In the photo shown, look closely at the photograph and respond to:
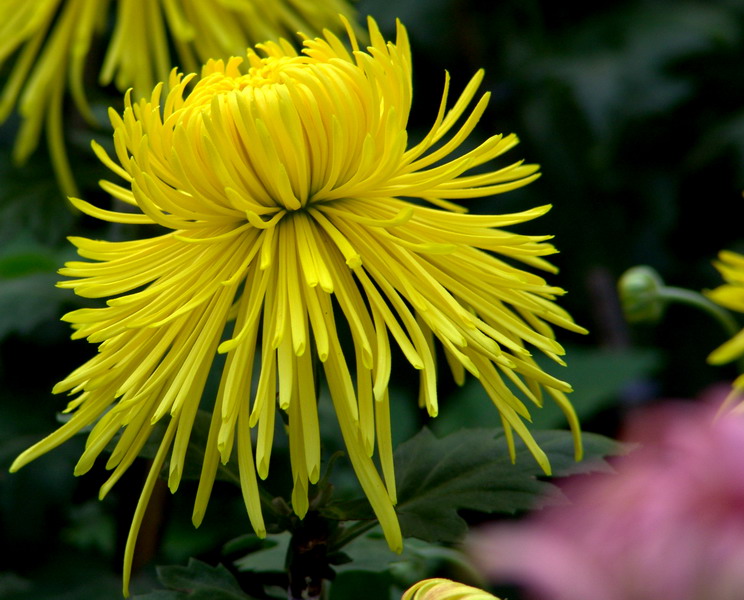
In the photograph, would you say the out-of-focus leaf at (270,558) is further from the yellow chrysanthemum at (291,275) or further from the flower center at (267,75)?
the flower center at (267,75)

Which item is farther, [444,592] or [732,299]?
[732,299]

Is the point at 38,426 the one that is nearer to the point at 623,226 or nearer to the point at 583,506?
the point at 583,506

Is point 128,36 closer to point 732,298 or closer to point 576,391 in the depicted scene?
point 732,298

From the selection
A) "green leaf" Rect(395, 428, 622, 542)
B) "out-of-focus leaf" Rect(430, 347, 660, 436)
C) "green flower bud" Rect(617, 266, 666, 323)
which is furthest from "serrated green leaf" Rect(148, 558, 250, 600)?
"out-of-focus leaf" Rect(430, 347, 660, 436)

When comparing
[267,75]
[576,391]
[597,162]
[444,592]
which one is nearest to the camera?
[444,592]

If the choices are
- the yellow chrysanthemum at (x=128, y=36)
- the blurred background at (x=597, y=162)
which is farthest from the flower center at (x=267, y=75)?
the blurred background at (x=597, y=162)

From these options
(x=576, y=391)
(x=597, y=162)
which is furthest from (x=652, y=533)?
(x=597, y=162)

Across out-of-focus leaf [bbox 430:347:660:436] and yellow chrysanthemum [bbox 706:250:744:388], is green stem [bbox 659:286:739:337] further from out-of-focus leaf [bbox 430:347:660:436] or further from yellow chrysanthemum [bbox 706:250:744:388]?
out-of-focus leaf [bbox 430:347:660:436]
